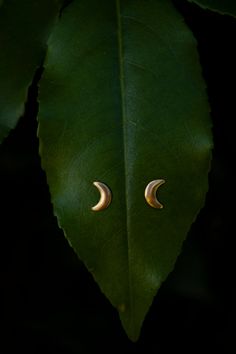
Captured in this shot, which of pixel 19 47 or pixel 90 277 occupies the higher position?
pixel 19 47

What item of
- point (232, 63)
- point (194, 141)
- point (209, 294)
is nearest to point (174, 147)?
point (194, 141)

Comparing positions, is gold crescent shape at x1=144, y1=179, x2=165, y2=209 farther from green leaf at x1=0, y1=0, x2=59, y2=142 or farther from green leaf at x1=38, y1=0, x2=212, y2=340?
green leaf at x1=0, y1=0, x2=59, y2=142

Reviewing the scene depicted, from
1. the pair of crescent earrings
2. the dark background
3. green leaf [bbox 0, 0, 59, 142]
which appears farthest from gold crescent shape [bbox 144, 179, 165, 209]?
the dark background

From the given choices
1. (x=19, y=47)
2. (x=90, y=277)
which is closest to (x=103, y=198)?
(x=19, y=47)

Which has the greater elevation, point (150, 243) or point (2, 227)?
point (150, 243)

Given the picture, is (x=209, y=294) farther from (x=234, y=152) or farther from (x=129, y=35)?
(x=129, y=35)

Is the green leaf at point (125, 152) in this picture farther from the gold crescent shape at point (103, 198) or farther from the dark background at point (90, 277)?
the dark background at point (90, 277)

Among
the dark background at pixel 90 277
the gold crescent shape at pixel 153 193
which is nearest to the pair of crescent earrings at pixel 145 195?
the gold crescent shape at pixel 153 193

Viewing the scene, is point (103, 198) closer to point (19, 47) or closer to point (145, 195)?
point (145, 195)
